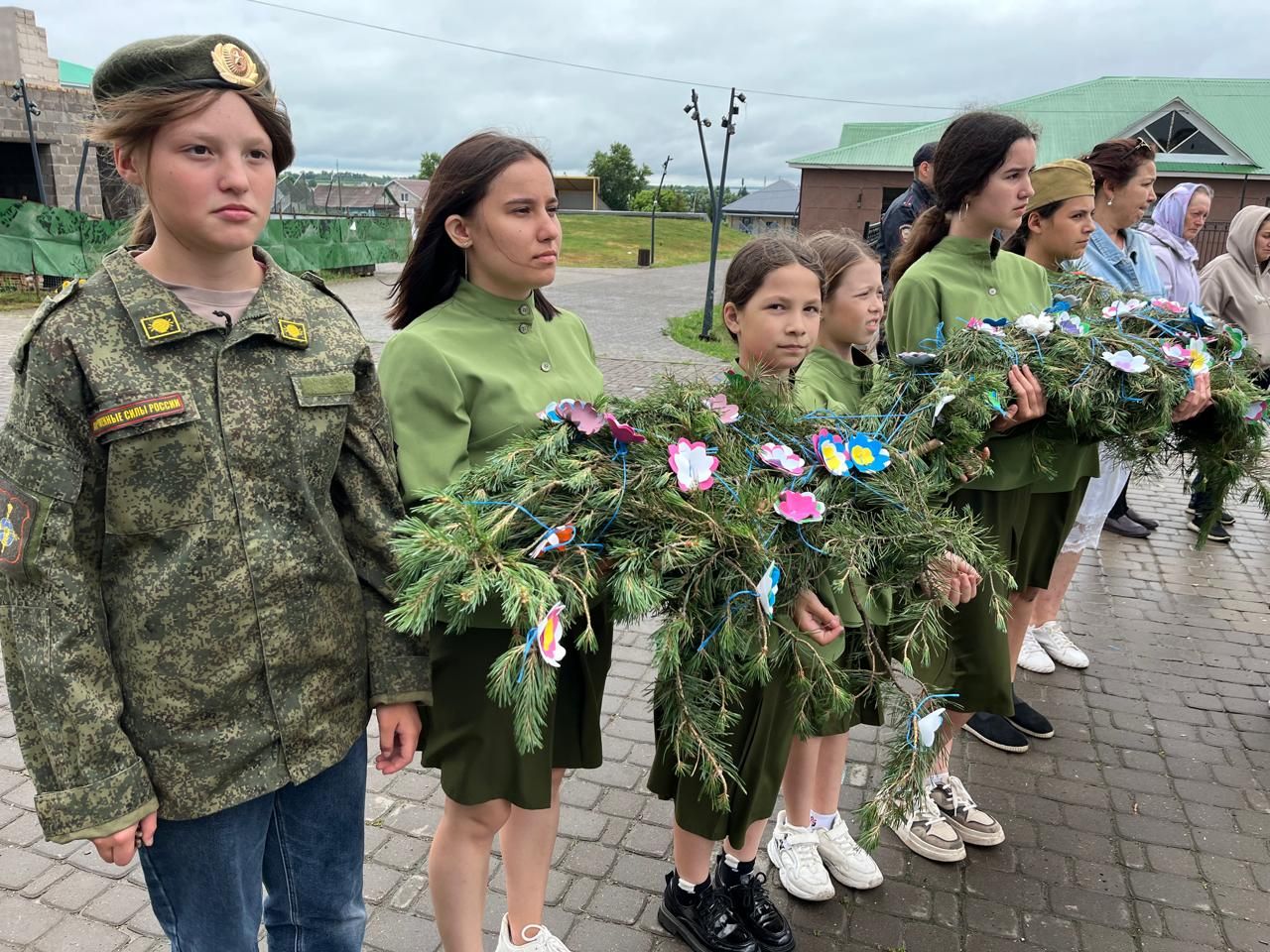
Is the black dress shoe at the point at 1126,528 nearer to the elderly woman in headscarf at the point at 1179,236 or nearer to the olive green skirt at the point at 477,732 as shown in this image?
the elderly woman in headscarf at the point at 1179,236


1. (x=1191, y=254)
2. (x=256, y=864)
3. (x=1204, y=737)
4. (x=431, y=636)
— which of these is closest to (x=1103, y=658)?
(x=1204, y=737)

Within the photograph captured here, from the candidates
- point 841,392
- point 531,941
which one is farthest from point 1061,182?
point 531,941

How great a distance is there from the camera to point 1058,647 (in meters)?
4.32

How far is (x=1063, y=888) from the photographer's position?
275 cm

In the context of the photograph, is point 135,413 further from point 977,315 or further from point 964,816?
point 964,816

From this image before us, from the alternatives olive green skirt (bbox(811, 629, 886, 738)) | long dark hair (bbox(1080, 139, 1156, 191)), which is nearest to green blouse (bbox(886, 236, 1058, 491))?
olive green skirt (bbox(811, 629, 886, 738))

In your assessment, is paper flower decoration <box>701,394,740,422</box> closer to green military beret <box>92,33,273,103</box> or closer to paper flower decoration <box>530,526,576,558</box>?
paper flower decoration <box>530,526,576,558</box>

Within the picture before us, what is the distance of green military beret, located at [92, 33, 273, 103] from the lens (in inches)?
55.3

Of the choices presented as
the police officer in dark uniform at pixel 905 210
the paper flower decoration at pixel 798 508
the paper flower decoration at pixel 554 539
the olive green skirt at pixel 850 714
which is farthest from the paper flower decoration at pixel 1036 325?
the police officer in dark uniform at pixel 905 210

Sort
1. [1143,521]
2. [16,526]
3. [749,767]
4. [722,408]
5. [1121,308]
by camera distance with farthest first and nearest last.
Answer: [1143,521] → [1121,308] → [749,767] → [722,408] → [16,526]

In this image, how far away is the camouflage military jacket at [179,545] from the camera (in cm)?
134

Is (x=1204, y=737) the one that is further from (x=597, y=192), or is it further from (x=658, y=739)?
(x=597, y=192)

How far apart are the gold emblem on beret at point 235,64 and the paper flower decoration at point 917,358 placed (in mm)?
1727

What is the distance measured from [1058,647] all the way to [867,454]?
9.95ft
